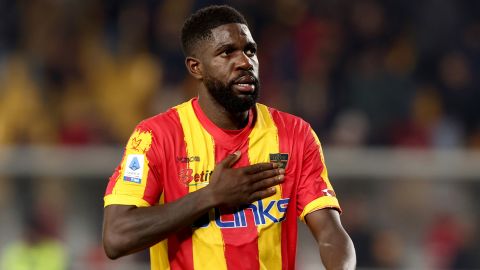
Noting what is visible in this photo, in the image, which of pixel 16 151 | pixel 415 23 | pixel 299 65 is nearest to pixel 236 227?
pixel 16 151

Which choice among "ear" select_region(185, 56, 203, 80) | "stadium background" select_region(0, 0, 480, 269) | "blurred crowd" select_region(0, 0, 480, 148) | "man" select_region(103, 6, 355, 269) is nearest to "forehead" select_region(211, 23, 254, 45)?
"man" select_region(103, 6, 355, 269)

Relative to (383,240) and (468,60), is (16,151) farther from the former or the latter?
(468,60)

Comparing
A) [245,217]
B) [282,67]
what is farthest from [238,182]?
[282,67]

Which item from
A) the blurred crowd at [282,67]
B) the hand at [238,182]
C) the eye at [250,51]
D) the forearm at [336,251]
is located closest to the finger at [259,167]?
the hand at [238,182]

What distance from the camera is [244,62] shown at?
4.25 m

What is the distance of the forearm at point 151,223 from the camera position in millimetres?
4051

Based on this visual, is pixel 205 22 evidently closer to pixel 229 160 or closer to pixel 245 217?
pixel 229 160

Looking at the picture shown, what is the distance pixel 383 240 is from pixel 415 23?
122 inches

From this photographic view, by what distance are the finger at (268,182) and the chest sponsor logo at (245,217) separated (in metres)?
0.10

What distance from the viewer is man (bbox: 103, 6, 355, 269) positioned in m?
4.10

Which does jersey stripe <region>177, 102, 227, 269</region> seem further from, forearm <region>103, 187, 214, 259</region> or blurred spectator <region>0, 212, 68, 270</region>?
blurred spectator <region>0, 212, 68, 270</region>

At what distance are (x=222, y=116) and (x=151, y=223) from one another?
0.65 m

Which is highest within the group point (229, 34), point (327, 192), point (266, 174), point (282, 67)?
point (282, 67)

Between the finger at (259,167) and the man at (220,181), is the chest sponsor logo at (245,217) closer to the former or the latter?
the man at (220,181)
